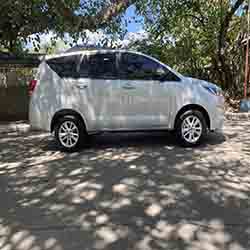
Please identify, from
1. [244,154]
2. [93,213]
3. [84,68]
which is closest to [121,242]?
[93,213]

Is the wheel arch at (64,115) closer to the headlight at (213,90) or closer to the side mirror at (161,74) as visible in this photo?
the side mirror at (161,74)

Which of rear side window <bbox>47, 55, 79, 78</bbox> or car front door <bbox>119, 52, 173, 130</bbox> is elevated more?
rear side window <bbox>47, 55, 79, 78</bbox>

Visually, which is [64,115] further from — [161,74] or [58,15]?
[58,15]

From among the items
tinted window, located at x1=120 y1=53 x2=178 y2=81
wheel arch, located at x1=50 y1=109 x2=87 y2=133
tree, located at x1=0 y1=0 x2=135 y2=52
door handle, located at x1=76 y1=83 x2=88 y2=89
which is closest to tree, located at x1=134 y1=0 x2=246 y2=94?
tree, located at x1=0 y1=0 x2=135 y2=52

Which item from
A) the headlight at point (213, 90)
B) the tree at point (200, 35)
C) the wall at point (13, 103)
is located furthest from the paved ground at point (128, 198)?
the tree at point (200, 35)

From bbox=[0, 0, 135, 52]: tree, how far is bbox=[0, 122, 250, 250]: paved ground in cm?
418

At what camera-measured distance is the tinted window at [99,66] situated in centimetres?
686

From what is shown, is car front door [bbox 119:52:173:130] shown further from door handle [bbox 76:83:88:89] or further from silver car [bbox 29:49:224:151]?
door handle [bbox 76:83:88:89]

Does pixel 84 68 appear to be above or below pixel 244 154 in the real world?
above

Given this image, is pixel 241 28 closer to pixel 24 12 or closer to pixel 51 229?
pixel 24 12

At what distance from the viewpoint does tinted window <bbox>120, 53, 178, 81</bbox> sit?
6.92 m

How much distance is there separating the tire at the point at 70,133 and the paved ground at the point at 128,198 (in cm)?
29

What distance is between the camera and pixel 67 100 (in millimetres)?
6816

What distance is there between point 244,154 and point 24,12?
6.69m
